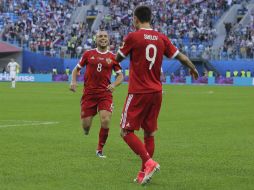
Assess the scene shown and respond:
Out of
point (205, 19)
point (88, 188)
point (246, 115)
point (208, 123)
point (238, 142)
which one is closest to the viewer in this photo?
point (88, 188)

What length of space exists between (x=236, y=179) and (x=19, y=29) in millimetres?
61886

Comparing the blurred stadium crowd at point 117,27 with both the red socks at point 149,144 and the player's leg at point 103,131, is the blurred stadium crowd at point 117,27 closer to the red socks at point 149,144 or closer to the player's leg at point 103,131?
the player's leg at point 103,131

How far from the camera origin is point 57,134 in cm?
1712

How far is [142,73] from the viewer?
983cm

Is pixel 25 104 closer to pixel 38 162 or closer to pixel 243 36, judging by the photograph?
pixel 38 162

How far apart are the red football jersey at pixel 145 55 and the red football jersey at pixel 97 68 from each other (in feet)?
11.9

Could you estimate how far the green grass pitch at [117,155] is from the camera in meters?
9.84

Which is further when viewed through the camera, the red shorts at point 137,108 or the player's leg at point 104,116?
the player's leg at point 104,116

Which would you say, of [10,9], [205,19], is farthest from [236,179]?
[10,9]

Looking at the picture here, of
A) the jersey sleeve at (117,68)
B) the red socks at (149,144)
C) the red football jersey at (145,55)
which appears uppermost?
the red football jersey at (145,55)

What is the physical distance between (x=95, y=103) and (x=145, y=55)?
4.19m

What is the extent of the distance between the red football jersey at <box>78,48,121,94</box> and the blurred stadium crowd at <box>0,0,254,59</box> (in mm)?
46402

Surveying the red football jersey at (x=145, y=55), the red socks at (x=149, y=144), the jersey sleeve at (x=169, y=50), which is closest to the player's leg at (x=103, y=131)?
the red socks at (x=149, y=144)

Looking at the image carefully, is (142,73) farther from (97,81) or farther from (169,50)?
(97,81)
